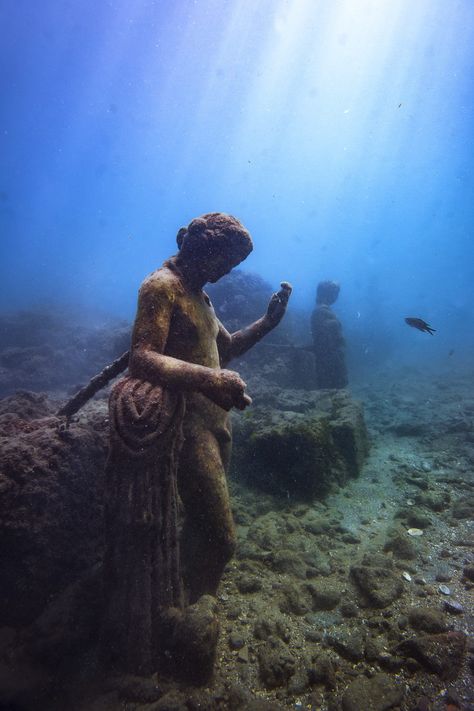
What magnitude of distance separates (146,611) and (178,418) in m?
1.52

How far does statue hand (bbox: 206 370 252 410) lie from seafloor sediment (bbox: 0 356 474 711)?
212cm

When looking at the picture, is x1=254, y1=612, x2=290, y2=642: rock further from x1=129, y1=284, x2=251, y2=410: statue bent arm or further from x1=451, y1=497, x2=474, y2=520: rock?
x1=451, y1=497, x2=474, y2=520: rock

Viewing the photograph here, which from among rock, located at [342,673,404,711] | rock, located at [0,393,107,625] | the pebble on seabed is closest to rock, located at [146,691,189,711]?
rock, located at [342,673,404,711]

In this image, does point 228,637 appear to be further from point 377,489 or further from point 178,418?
point 377,489

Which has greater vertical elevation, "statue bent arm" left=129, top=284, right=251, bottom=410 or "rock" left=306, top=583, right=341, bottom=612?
"statue bent arm" left=129, top=284, right=251, bottom=410

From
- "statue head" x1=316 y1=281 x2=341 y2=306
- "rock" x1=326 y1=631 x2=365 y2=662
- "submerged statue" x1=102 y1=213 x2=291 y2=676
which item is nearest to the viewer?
"submerged statue" x1=102 y1=213 x2=291 y2=676

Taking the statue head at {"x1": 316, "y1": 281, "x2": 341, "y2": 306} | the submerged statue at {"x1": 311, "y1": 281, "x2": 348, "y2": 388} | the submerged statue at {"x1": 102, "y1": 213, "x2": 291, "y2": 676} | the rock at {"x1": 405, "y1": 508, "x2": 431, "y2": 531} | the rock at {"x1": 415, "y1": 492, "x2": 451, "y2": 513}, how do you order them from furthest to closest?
the statue head at {"x1": 316, "y1": 281, "x2": 341, "y2": 306} → the submerged statue at {"x1": 311, "y1": 281, "x2": 348, "y2": 388} → the rock at {"x1": 415, "y1": 492, "x2": 451, "y2": 513} → the rock at {"x1": 405, "y1": 508, "x2": 431, "y2": 531} → the submerged statue at {"x1": 102, "y1": 213, "x2": 291, "y2": 676}

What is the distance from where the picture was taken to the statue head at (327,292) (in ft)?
54.9

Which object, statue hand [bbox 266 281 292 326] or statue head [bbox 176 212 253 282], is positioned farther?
statue hand [bbox 266 281 292 326]

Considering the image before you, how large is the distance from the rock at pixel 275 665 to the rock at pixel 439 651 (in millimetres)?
911

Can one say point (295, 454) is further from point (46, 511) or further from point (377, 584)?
point (46, 511)

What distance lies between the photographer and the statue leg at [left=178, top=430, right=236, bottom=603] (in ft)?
10.2

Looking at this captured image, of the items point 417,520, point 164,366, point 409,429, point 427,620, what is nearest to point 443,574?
point 427,620

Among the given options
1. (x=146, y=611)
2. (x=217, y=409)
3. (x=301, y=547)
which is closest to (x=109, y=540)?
(x=146, y=611)
